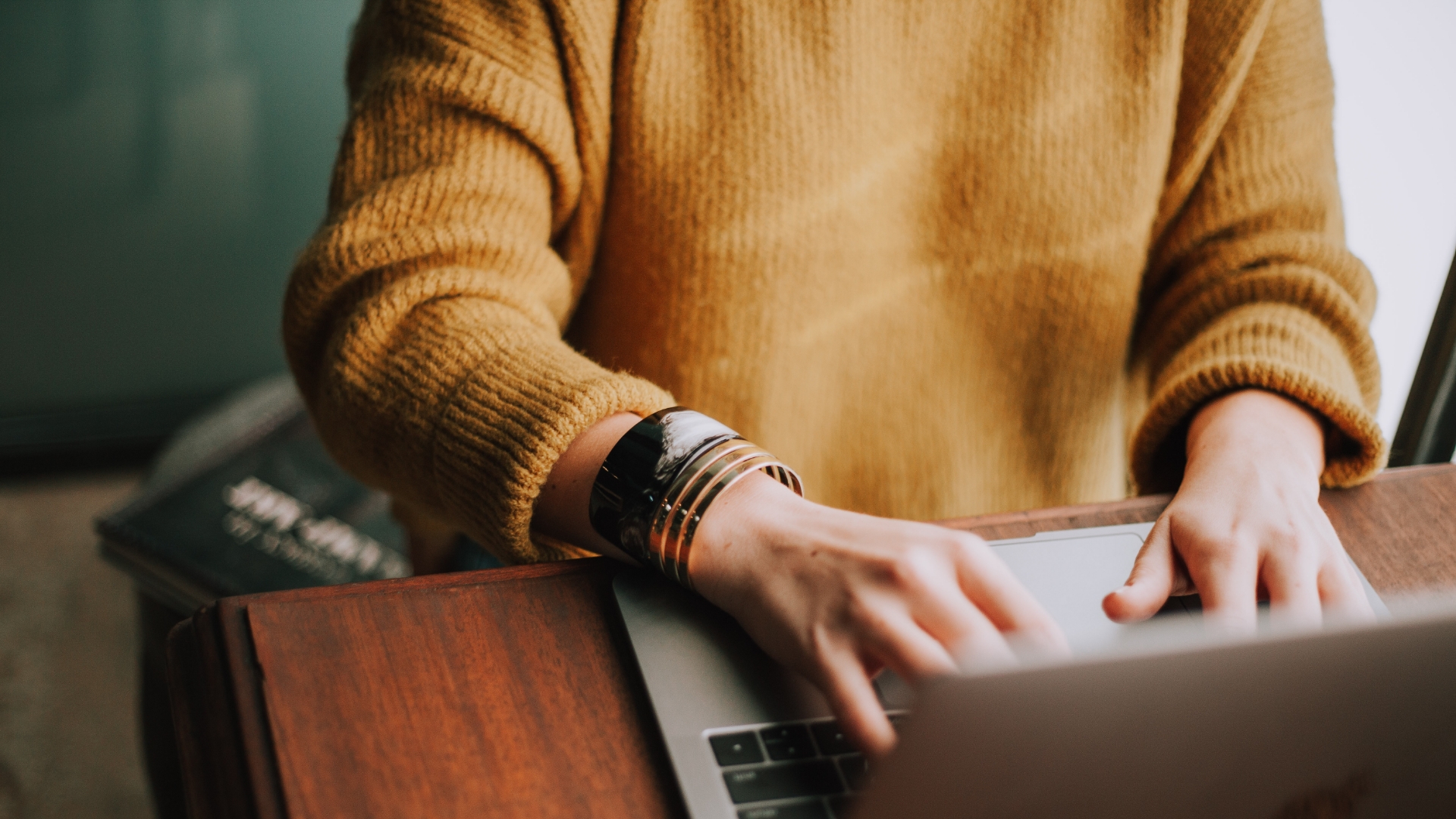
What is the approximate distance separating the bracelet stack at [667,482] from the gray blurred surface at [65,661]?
3.67 ft

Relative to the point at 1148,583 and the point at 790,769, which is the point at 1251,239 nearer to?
the point at 1148,583

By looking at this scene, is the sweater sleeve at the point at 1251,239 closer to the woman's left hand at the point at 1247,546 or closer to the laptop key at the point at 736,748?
the woman's left hand at the point at 1247,546

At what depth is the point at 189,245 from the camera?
5.25 ft

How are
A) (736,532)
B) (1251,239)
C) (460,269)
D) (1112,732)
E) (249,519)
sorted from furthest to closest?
1. (249,519)
2. (1251,239)
3. (460,269)
4. (736,532)
5. (1112,732)

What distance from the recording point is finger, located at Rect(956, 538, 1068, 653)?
37 cm

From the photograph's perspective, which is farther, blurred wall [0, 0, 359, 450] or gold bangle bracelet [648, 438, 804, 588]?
blurred wall [0, 0, 359, 450]

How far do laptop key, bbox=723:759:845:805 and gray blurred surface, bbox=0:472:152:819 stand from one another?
1183 mm

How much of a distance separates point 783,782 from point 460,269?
0.32m

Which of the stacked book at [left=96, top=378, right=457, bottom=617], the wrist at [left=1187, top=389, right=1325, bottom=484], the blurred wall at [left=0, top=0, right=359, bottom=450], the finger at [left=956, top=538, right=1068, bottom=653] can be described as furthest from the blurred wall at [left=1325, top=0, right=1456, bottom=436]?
the blurred wall at [left=0, top=0, right=359, bottom=450]

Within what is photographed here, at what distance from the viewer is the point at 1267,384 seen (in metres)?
0.55

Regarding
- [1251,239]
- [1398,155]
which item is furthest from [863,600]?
[1398,155]

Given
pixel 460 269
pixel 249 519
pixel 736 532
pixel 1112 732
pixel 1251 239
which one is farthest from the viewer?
pixel 249 519

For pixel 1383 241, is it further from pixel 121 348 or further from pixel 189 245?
pixel 121 348

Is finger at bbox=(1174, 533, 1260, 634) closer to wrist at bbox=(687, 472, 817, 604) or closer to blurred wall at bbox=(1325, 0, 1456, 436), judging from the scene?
wrist at bbox=(687, 472, 817, 604)
